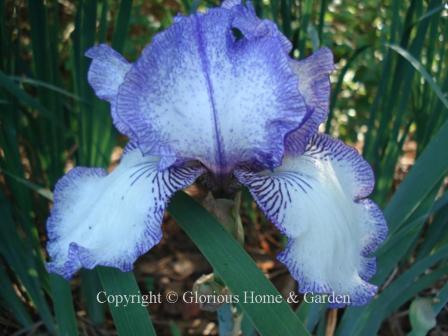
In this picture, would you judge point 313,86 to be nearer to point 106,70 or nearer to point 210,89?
point 210,89

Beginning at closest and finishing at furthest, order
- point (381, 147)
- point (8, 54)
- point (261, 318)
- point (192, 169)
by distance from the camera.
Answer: point (261, 318), point (192, 169), point (8, 54), point (381, 147)

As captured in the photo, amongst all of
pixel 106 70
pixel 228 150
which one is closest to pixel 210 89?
pixel 228 150

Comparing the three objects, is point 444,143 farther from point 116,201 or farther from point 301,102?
point 116,201

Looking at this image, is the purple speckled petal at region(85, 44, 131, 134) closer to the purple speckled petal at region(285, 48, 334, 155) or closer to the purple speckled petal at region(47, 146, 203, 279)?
the purple speckled petal at region(47, 146, 203, 279)

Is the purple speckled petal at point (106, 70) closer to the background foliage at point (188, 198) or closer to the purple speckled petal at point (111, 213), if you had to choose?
the purple speckled petal at point (111, 213)

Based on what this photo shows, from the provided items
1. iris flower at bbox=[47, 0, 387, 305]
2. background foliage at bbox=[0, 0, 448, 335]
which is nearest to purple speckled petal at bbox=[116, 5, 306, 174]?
iris flower at bbox=[47, 0, 387, 305]

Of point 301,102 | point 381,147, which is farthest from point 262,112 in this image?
point 381,147
